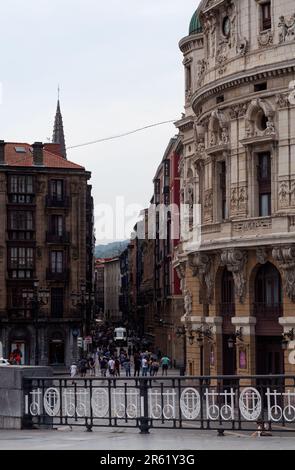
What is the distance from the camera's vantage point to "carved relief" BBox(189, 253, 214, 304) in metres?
45.6

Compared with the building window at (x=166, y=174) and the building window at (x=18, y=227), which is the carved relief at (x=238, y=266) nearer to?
the building window at (x=166, y=174)

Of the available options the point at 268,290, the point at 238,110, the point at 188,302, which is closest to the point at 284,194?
the point at 268,290

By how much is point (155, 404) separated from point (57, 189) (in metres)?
66.2

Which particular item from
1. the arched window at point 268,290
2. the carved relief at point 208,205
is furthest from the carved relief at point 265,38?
the arched window at point 268,290

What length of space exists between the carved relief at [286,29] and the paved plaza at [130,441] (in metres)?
20.2

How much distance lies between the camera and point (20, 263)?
287ft

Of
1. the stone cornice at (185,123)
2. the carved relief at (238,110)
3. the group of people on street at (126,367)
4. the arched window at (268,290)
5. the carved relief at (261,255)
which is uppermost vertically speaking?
the stone cornice at (185,123)

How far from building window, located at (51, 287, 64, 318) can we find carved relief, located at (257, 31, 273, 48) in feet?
160

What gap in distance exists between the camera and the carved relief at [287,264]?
40.0m

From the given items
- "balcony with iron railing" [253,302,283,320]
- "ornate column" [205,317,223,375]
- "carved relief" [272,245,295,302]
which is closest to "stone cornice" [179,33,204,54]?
"ornate column" [205,317,223,375]

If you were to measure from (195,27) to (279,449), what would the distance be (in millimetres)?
41302

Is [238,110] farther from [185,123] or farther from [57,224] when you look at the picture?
[57,224]

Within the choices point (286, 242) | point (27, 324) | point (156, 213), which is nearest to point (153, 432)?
point (286, 242)

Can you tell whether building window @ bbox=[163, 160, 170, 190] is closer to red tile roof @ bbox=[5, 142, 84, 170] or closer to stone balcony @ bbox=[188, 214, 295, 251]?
red tile roof @ bbox=[5, 142, 84, 170]
